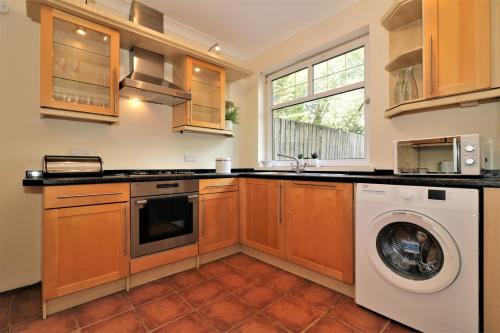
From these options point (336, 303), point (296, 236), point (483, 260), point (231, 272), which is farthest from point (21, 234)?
point (483, 260)

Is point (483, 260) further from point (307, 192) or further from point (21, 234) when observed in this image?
point (21, 234)

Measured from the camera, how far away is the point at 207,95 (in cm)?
279

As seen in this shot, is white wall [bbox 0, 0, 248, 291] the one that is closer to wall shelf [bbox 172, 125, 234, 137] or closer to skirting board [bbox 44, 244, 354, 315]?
skirting board [bbox 44, 244, 354, 315]

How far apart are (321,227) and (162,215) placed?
1.34 m

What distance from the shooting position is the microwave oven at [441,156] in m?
1.39

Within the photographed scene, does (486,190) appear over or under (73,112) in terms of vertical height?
under

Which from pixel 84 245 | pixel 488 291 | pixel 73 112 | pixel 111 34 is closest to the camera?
pixel 488 291

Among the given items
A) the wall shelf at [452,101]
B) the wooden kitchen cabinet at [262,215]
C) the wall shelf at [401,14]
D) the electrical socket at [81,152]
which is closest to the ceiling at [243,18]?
the wall shelf at [401,14]

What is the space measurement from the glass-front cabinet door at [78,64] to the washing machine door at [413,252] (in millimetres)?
2286

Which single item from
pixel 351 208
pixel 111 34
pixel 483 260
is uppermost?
pixel 111 34

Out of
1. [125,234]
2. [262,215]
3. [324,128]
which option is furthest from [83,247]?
[324,128]

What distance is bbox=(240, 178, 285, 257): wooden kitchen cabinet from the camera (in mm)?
2176

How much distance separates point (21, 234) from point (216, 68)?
2393mm

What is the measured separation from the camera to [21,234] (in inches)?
73.3
